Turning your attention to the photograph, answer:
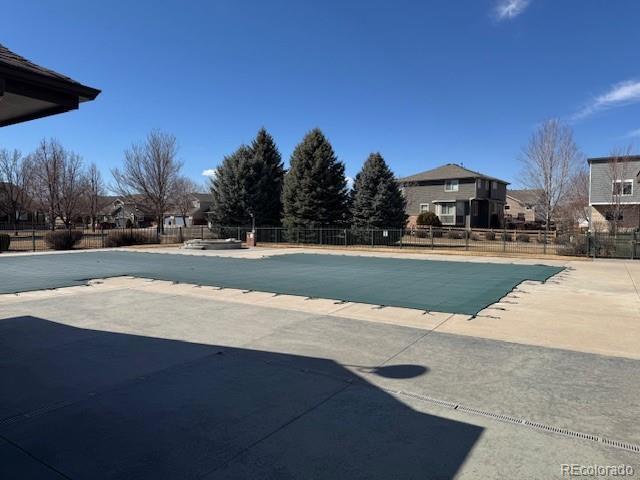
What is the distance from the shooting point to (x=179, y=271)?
14836 millimetres

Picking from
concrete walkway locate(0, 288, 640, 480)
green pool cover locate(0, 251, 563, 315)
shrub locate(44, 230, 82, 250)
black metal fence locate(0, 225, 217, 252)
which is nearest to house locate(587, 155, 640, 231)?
green pool cover locate(0, 251, 563, 315)

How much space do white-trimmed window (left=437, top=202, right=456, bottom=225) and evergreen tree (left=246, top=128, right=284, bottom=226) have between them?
20.3m

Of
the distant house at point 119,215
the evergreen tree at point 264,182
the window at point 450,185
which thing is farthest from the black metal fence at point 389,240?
the distant house at point 119,215

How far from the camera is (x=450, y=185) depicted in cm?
4878

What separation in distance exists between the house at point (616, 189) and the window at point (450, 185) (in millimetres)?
13067

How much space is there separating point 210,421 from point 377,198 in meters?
27.7

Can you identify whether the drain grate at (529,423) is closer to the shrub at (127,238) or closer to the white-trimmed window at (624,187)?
the shrub at (127,238)

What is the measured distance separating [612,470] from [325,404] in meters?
2.19

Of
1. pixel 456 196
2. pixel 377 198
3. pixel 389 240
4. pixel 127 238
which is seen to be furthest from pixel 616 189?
pixel 127 238

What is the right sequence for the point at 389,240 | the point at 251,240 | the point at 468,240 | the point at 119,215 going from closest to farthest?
the point at 468,240 → the point at 389,240 → the point at 251,240 → the point at 119,215

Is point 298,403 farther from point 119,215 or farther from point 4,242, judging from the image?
point 119,215

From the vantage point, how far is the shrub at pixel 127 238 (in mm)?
29188

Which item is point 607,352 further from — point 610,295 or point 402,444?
point 610,295

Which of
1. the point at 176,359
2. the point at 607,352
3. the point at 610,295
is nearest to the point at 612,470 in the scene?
the point at 607,352
